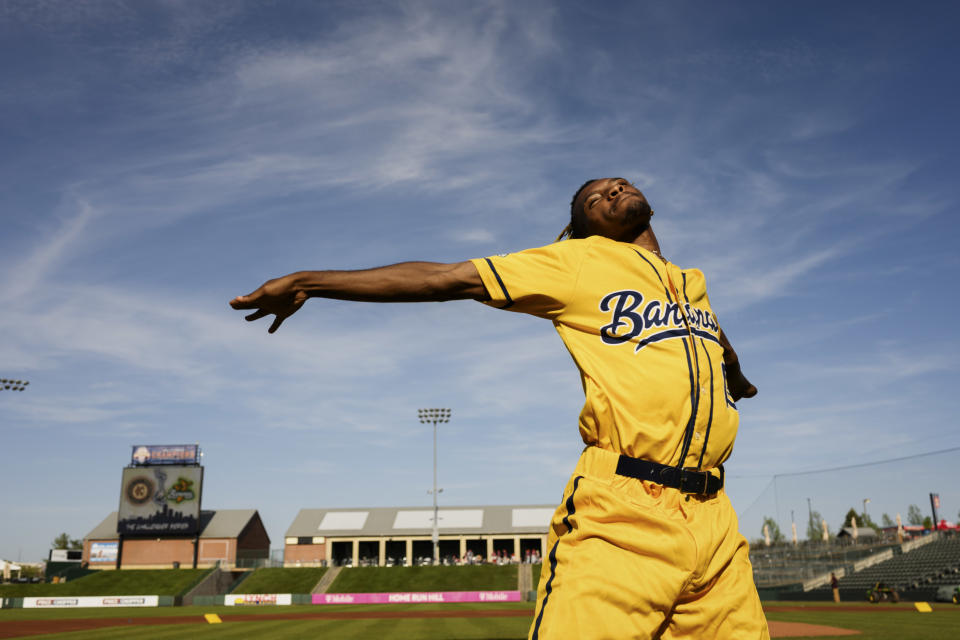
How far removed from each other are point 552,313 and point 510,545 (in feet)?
201

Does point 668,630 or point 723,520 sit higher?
point 723,520

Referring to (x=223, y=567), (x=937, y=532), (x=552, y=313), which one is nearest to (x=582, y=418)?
(x=552, y=313)

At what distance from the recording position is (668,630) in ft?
7.65

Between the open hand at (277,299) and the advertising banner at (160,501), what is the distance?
197 ft

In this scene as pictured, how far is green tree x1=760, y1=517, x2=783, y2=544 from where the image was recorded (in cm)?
3256

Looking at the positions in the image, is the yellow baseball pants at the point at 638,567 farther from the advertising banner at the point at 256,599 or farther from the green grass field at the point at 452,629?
the advertising banner at the point at 256,599

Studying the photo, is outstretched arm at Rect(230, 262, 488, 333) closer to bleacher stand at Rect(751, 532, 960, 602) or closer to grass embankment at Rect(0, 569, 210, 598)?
bleacher stand at Rect(751, 532, 960, 602)

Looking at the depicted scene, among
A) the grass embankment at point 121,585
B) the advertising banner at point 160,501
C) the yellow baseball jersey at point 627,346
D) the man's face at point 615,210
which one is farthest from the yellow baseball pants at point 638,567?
the advertising banner at point 160,501

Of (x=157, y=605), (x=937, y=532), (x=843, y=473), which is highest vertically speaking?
(x=843, y=473)

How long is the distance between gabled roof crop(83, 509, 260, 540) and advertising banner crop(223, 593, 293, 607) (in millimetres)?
19362

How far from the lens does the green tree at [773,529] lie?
3256 cm

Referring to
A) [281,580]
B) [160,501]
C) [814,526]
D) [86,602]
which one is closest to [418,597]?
[281,580]

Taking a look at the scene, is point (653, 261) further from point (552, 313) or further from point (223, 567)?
point (223, 567)

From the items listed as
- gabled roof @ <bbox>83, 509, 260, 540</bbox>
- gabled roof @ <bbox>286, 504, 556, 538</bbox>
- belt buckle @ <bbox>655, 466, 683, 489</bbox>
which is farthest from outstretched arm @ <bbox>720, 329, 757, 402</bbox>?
gabled roof @ <bbox>83, 509, 260, 540</bbox>
